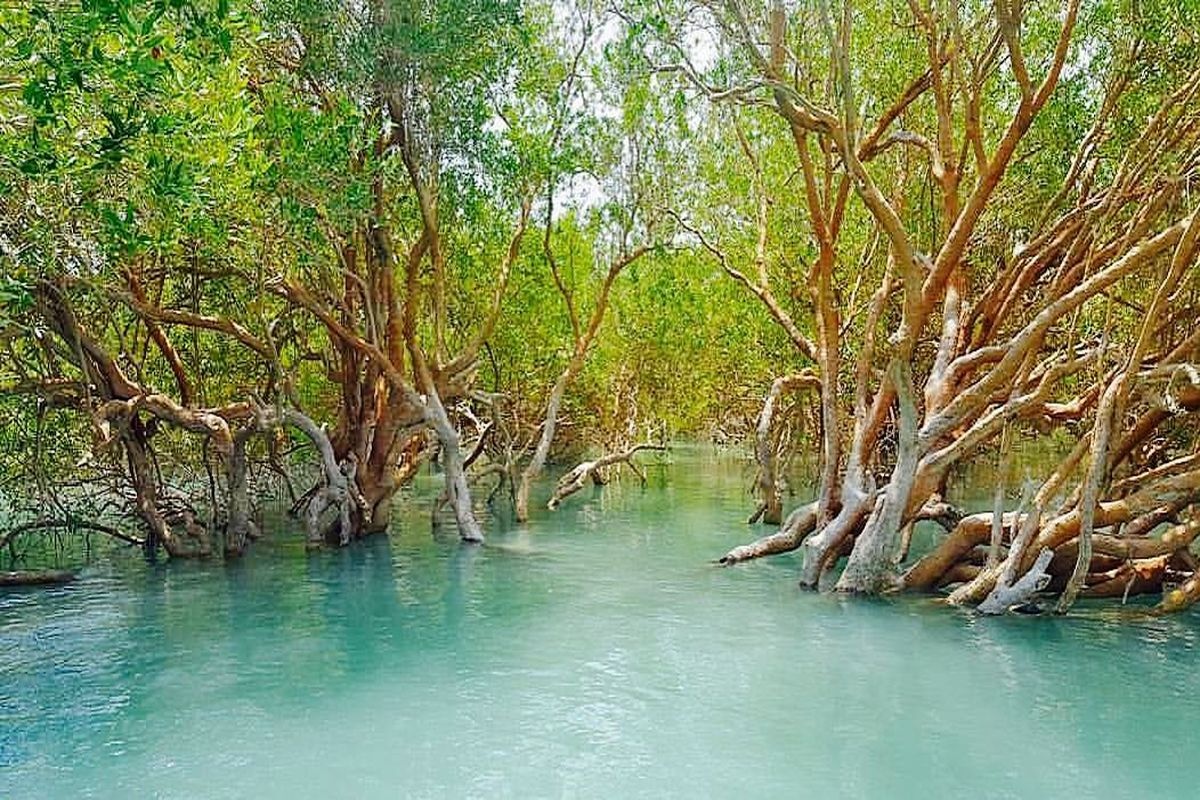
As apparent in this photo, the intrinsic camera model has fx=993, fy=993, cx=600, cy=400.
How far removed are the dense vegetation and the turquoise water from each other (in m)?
1.36

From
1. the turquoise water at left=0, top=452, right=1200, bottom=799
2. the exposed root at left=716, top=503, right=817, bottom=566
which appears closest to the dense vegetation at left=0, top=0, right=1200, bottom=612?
the exposed root at left=716, top=503, right=817, bottom=566

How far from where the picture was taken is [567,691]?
30.9 feet

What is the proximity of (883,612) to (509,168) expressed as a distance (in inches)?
384

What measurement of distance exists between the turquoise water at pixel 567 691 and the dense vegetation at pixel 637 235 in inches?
53.5

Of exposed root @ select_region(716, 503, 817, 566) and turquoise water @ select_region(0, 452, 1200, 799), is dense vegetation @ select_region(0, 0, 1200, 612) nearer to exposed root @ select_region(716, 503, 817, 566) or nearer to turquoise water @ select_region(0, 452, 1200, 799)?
exposed root @ select_region(716, 503, 817, 566)

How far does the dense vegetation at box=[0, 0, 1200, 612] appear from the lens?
31.1 feet

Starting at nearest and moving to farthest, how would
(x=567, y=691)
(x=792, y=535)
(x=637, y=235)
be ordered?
(x=567, y=691) → (x=792, y=535) → (x=637, y=235)

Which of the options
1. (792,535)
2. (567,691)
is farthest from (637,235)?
(567,691)

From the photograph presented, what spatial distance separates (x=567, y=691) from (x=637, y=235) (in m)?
14.4

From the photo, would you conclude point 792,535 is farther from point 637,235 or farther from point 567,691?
point 637,235

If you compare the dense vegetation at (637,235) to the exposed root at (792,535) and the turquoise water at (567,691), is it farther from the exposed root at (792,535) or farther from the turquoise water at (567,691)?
the turquoise water at (567,691)

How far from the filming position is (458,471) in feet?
57.4

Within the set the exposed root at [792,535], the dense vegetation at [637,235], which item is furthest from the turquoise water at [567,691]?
the dense vegetation at [637,235]

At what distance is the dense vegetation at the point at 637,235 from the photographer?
9.48 meters
